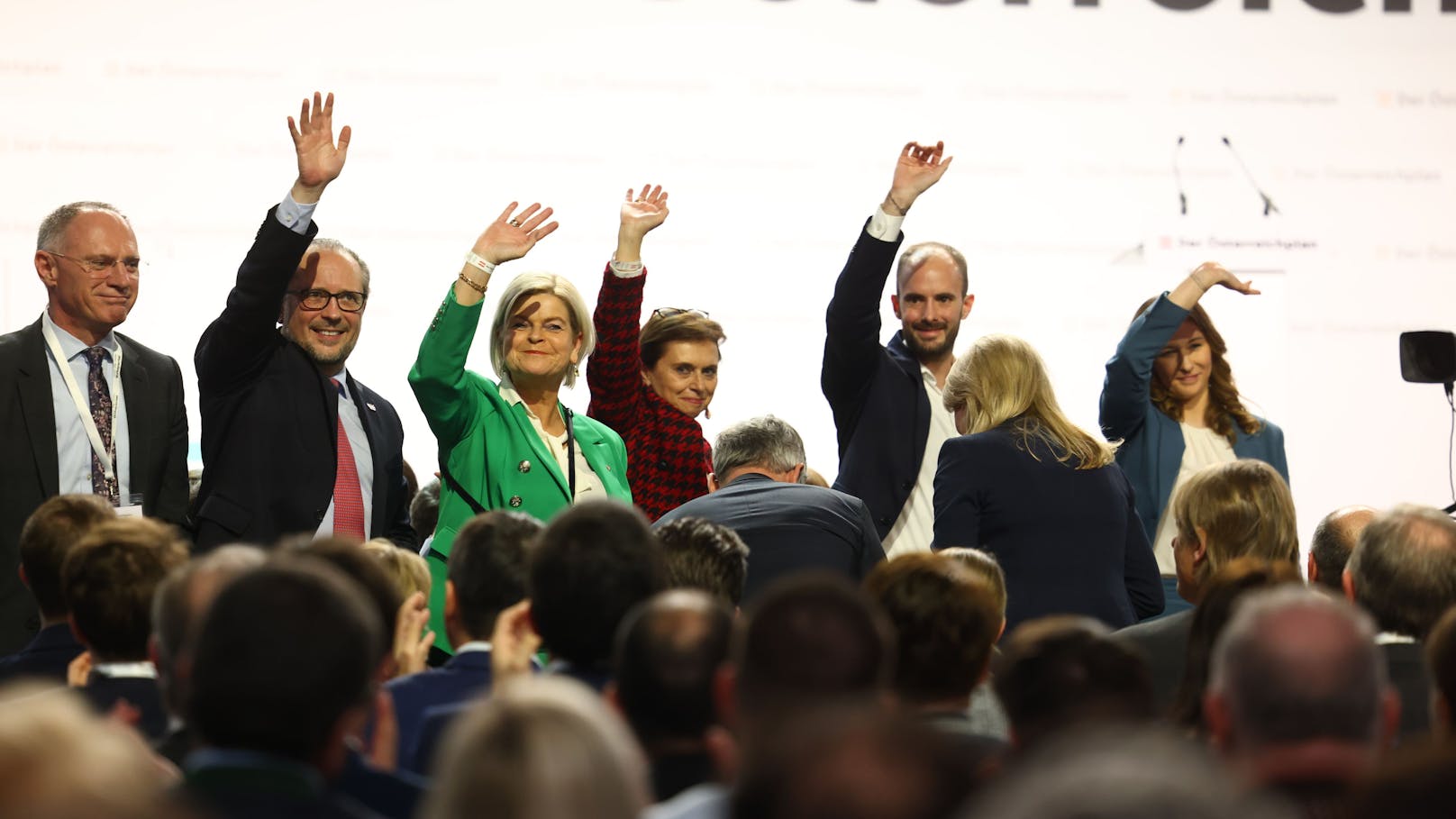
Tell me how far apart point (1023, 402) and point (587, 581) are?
164 centimetres

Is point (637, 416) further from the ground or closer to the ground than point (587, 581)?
further from the ground


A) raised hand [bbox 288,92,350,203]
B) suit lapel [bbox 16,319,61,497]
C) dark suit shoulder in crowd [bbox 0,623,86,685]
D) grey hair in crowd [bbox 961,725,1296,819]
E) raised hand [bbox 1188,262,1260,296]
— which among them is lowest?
dark suit shoulder in crowd [bbox 0,623,86,685]

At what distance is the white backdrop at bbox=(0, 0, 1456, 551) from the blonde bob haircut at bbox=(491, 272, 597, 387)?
1898 millimetres

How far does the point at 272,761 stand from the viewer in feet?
4.90

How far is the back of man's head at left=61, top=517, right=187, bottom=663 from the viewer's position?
2396 mm

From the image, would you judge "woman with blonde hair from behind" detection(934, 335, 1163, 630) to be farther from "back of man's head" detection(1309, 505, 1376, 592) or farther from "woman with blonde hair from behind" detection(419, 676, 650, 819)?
"woman with blonde hair from behind" detection(419, 676, 650, 819)

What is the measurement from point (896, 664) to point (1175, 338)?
2525 mm

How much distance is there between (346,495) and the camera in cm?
387

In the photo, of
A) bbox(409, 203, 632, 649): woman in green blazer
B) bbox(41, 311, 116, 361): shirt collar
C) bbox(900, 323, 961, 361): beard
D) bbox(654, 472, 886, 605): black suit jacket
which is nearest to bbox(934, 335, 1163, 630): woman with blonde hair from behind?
bbox(654, 472, 886, 605): black suit jacket

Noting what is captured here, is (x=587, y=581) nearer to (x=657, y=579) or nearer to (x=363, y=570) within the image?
(x=657, y=579)

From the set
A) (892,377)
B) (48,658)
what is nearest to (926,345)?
(892,377)

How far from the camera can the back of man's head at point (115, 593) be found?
240 cm

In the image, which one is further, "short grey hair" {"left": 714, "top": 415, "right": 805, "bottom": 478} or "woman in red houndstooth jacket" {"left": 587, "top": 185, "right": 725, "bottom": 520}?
"woman in red houndstooth jacket" {"left": 587, "top": 185, "right": 725, "bottom": 520}

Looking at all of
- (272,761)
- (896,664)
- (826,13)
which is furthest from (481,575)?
(826,13)
